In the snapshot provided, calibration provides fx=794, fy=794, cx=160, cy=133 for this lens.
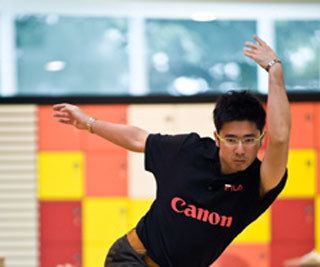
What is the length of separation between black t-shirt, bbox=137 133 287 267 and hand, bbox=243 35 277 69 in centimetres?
38

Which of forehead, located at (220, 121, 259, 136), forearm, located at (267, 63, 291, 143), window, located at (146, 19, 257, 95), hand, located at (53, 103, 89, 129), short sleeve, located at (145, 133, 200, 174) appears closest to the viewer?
forearm, located at (267, 63, 291, 143)

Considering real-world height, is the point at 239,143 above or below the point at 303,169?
below

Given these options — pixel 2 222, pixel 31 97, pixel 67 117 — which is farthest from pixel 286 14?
pixel 67 117

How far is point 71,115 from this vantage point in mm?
3168

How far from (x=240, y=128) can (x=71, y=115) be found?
745 millimetres

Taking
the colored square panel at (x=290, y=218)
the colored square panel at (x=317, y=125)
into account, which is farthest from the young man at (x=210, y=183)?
the colored square panel at (x=317, y=125)

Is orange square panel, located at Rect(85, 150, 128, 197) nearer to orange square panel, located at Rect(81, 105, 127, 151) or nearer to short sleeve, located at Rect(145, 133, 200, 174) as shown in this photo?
orange square panel, located at Rect(81, 105, 127, 151)

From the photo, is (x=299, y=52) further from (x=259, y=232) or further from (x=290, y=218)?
(x=259, y=232)

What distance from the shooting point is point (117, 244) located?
9.93ft

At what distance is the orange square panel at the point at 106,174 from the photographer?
631 cm

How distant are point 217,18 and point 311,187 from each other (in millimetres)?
1595

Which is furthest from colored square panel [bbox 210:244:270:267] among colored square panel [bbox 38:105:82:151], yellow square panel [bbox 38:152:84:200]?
colored square panel [bbox 38:105:82:151]

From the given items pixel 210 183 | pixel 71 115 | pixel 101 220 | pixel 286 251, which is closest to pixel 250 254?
pixel 286 251

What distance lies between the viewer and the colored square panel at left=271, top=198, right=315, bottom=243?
6.36 metres
